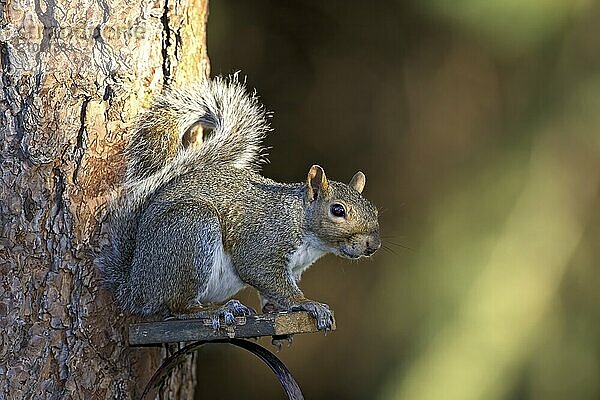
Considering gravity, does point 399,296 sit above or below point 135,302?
below

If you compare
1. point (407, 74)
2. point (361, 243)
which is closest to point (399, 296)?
point (407, 74)

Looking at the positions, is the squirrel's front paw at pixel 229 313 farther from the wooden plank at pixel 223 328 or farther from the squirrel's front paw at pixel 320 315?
the squirrel's front paw at pixel 320 315

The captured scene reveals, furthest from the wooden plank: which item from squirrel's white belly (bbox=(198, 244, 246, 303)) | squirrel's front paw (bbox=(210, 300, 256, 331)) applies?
squirrel's white belly (bbox=(198, 244, 246, 303))

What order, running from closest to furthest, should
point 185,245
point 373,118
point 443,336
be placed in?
point 185,245
point 443,336
point 373,118

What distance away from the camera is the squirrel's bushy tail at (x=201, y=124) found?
2.31 metres

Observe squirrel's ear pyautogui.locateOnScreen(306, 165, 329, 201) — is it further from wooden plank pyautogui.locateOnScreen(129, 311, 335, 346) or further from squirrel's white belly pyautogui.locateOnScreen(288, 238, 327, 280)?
wooden plank pyautogui.locateOnScreen(129, 311, 335, 346)

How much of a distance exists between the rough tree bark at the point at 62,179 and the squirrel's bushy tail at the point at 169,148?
3 cm

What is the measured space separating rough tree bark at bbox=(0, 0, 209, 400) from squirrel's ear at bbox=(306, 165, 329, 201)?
15.4 inches

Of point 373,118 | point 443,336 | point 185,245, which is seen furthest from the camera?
point 373,118

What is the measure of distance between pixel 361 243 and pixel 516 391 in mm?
2291

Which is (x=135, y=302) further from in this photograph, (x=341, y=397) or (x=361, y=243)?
(x=341, y=397)

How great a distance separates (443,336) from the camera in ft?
14.1

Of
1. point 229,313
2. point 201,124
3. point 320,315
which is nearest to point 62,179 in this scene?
point 201,124

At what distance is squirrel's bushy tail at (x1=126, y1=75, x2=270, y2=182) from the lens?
2314 millimetres
